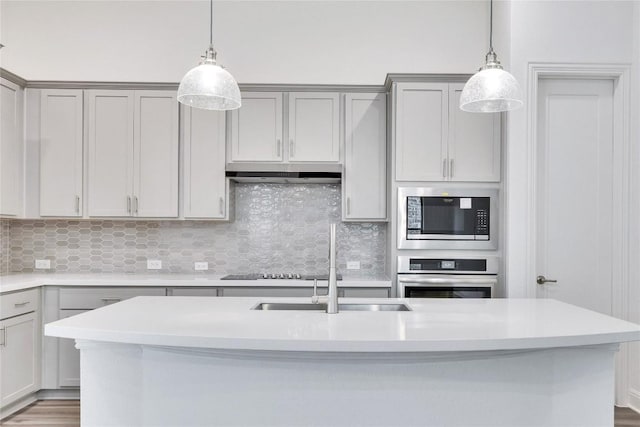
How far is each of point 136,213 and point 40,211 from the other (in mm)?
813

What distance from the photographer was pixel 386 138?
3947 mm

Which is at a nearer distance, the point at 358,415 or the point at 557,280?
the point at 358,415

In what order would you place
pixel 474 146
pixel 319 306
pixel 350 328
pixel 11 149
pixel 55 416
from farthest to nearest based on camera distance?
1. pixel 11 149
2. pixel 474 146
3. pixel 55 416
4. pixel 319 306
5. pixel 350 328

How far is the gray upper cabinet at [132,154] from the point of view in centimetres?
390

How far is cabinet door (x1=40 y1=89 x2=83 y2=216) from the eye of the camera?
3.88 metres

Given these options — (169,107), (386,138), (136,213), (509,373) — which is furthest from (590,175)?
Result: (136,213)

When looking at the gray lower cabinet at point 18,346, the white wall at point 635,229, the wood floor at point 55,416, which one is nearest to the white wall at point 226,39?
the white wall at point 635,229

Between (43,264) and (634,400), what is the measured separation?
5.07m

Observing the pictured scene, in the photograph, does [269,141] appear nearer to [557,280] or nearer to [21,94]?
[21,94]

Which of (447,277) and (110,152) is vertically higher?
(110,152)

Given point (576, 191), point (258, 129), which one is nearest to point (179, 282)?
point (258, 129)

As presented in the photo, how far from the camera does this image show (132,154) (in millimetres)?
3906

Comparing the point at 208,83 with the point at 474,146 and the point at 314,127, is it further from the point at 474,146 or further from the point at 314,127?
the point at 474,146

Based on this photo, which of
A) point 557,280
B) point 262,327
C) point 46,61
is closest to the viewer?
point 262,327
